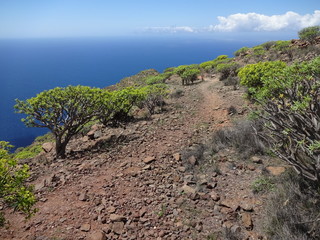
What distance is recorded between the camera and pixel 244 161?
6594mm

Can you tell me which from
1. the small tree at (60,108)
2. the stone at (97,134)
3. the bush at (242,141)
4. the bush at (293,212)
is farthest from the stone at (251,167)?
the stone at (97,134)

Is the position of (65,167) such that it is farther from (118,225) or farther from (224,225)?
(224,225)

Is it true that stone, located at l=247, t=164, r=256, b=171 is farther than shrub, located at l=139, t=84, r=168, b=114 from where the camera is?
No

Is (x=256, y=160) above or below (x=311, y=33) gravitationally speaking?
below

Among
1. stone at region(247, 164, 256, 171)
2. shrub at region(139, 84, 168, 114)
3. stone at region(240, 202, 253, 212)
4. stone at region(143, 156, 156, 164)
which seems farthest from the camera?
shrub at region(139, 84, 168, 114)

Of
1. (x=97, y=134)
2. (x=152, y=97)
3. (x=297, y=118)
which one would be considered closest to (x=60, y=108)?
(x=97, y=134)

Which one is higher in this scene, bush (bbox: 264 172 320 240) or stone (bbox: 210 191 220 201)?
bush (bbox: 264 172 320 240)

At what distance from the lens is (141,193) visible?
18.8ft

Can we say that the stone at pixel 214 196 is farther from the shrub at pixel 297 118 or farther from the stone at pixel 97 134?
the stone at pixel 97 134

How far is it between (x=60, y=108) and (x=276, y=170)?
8.42 meters

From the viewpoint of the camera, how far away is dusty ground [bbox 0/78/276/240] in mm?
4539

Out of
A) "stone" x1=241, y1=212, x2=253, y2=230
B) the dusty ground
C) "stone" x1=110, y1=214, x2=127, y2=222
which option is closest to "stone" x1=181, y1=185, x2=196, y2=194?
the dusty ground

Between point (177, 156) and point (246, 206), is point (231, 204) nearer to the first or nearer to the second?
point (246, 206)

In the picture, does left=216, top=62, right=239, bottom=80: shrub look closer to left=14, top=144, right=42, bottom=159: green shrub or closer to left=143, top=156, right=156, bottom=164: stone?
left=143, top=156, right=156, bottom=164: stone
